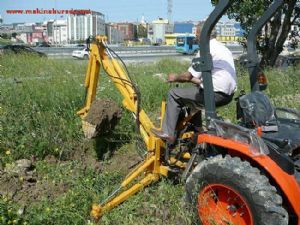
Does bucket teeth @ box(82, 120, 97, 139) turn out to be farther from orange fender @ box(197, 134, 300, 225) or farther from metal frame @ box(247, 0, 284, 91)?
orange fender @ box(197, 134, 300, 225)

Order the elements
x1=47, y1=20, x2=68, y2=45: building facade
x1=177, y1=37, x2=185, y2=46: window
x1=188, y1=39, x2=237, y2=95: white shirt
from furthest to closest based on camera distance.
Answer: x1=47, y1=20, x2=68, y2=45: building facade
x1=177, y1=37, x2=185, y2=46: window
x1=188, y1=39, x2=237, y2=95: white shirt

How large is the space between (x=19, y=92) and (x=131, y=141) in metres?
2.33

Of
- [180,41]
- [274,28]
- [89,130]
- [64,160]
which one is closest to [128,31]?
[180,41]

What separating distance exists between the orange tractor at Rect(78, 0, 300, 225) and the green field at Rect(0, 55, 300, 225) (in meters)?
0.22

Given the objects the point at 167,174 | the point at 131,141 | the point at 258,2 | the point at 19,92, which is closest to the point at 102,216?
the point at 167,174

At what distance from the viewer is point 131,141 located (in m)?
7.04

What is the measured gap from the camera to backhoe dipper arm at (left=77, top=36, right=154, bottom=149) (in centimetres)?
579

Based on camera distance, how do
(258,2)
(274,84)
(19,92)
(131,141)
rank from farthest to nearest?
(258,2), (274,84), (19,92), (131,141)

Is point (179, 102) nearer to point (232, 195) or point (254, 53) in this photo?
point (254, 53)

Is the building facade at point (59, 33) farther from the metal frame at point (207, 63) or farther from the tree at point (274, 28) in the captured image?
the metal frame at point (207, 63)

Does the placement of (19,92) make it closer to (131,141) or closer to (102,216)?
(131,141)

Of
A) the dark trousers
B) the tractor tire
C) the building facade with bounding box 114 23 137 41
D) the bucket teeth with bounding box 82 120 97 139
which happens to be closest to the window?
the building facade with bounding box 114 23 137 41

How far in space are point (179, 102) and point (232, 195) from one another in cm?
134

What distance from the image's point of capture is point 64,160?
6566 mm
